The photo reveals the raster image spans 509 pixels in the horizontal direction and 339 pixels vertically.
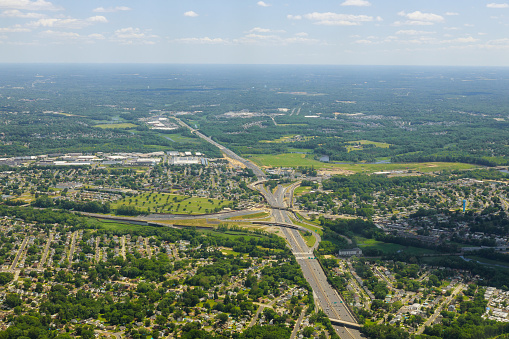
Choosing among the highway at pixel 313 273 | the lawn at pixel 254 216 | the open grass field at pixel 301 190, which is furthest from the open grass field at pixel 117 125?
the lawn at pixel 254 216

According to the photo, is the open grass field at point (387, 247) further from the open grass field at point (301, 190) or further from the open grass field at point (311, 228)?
the open grass field at point (301, 190)

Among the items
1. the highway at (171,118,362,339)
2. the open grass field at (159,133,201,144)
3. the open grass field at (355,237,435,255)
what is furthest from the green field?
the open grass field at (355,237,435,255)

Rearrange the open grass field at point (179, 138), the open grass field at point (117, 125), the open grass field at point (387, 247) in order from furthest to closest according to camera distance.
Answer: the open grass field at point (117, 125), the open grass field at point (179, 138), the open grass field at point (387, 247)

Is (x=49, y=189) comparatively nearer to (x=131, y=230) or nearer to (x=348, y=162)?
(x=131, y=230)

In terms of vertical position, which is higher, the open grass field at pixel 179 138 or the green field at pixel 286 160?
the open grass field at pixel 179 138

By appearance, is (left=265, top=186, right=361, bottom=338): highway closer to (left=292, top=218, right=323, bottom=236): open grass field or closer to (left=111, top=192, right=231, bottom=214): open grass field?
(left=292, top=218, right=323, bottom=236): open grass field

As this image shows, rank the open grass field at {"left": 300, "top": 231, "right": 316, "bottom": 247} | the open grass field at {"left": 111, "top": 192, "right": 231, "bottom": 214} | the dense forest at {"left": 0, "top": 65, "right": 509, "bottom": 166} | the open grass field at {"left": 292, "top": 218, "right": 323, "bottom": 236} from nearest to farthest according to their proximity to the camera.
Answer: the open grass field at {"left": 300, "top": 231, "right": 316, "bottom": 247} < the open grass field at {"left": 292, "top": 218, "right": 323, "bottom": 236} < the open grass field at {"left": 111, "top": 192, "right": 231, "bottom": 214} < the dense forest at {"left": 0, "top": 65, "right": 509, "bottom": 166}

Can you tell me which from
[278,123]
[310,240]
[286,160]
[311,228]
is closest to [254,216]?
[311,228]

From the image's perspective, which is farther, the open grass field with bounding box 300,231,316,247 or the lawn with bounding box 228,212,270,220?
the lawn with bounding box 228,212,270,220
